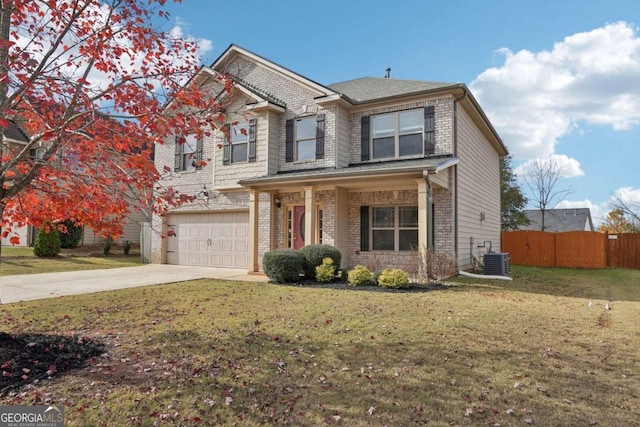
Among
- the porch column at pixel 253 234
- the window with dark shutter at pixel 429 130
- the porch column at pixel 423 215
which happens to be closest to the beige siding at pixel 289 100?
the porch column at pixel 253 234

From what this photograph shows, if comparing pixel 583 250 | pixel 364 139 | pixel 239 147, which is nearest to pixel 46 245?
pixel 239 147

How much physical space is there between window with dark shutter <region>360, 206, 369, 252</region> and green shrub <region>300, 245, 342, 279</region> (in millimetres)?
2309

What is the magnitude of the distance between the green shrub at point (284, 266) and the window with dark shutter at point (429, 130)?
5.21 m

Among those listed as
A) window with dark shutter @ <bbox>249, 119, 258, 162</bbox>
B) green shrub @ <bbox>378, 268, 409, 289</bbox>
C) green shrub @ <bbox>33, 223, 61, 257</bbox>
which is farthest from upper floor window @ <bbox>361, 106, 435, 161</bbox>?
green shrub @ <bbox>33, 223, 61, 257</bbox>

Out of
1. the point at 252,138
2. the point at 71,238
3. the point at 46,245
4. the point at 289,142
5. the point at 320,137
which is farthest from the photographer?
the point at 71,238

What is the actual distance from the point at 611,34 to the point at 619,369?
12.6 m

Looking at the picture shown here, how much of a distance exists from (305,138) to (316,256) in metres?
4.89

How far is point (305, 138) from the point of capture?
13.9 meters

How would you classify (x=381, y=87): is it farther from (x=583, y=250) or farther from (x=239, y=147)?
(x=583, y=250)

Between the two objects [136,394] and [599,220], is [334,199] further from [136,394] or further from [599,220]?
[599,220]

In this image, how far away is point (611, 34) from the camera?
40.8 feet

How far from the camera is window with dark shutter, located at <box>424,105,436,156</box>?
12156 millimetres

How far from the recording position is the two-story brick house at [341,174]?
11938 millimetres

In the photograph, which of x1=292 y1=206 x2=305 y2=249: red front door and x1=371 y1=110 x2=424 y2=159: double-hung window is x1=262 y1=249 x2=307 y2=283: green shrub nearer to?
x1=292 y1=206 x2=305 y2=249: red front door
